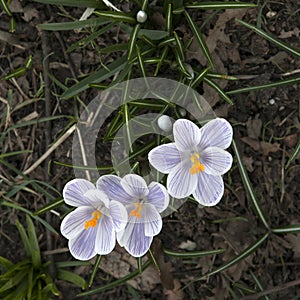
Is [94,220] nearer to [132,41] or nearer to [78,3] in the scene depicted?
[132,41]

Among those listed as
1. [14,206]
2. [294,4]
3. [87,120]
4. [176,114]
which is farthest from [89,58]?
[294,4]

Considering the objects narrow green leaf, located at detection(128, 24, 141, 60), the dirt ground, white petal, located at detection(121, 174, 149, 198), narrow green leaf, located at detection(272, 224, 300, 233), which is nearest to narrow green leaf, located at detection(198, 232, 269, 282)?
narrow green leaf, located at detection(272, 224, 300, 233)

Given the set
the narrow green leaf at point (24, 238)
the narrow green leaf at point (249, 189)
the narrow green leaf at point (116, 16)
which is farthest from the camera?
the narrow green leaf at point (24, 238)

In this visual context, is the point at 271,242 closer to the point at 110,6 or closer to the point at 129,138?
the point at 129,138

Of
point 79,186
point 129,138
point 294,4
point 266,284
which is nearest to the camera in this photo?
point 79,186

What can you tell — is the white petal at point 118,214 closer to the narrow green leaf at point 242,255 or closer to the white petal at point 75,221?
the white petal at point 75,221

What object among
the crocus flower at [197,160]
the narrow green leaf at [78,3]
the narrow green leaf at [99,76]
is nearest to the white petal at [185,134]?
the crocus flower at [197,160]
